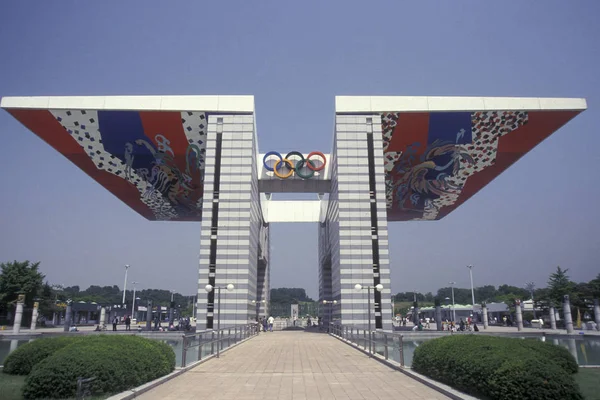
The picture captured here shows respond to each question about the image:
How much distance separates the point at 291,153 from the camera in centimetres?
4222

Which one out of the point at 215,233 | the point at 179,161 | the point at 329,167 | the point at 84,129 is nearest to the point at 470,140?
the point at 329,167

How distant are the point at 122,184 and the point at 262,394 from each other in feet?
133

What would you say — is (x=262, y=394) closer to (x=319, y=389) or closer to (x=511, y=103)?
(x=319, y=389)

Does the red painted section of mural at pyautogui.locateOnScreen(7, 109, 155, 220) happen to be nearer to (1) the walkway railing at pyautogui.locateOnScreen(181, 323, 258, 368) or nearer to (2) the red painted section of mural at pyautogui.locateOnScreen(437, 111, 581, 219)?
(1) the walkway railing at pyautogui.locateOnScreen(181, 323, 258, 368)

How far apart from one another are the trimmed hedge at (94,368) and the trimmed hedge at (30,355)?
88.8 inches

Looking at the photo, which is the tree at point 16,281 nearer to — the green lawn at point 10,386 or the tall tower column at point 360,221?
the tall tower column at point 360,221

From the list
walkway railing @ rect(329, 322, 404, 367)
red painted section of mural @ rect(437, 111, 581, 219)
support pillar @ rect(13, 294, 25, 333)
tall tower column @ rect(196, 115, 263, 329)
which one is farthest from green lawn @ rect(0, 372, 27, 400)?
red painted section of mural @ rect(437, 111, 581, 219)

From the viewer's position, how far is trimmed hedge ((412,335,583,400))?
26.3ft

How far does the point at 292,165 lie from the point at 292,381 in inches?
1222

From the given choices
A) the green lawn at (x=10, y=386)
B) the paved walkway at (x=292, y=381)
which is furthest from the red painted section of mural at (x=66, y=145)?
the paved walkway at (x=292, y=381)

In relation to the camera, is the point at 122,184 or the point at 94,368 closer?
the point at 94,368

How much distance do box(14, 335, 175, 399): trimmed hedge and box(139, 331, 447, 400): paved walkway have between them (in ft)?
2.00

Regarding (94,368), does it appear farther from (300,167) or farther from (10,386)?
(300,167)

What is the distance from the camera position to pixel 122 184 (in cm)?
4638
